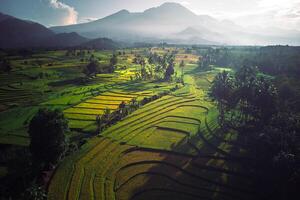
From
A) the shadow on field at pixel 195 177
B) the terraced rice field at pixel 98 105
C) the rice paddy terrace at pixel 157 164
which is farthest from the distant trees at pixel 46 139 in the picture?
the terraced rice field at pixel 98 105

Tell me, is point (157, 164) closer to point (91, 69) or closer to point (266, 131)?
point (266, 131)

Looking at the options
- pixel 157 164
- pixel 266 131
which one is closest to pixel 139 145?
pixel 157 164

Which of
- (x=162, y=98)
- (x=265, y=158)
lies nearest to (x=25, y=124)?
(x=162, y=98)

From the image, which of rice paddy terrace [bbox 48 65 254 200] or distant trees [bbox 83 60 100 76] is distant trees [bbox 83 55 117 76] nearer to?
distant trees [bbox 83 60 100 76]

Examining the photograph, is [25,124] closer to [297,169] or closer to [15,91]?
[15,91]

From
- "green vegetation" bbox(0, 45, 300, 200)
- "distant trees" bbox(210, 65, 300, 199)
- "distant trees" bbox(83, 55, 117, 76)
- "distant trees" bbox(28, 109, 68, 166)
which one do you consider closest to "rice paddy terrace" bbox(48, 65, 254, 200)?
"green vegetation" bbox(0, 45, 300, 200)

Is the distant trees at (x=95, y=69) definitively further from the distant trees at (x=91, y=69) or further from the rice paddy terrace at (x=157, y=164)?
the rice paddy terrace at (x=157, y=164)
